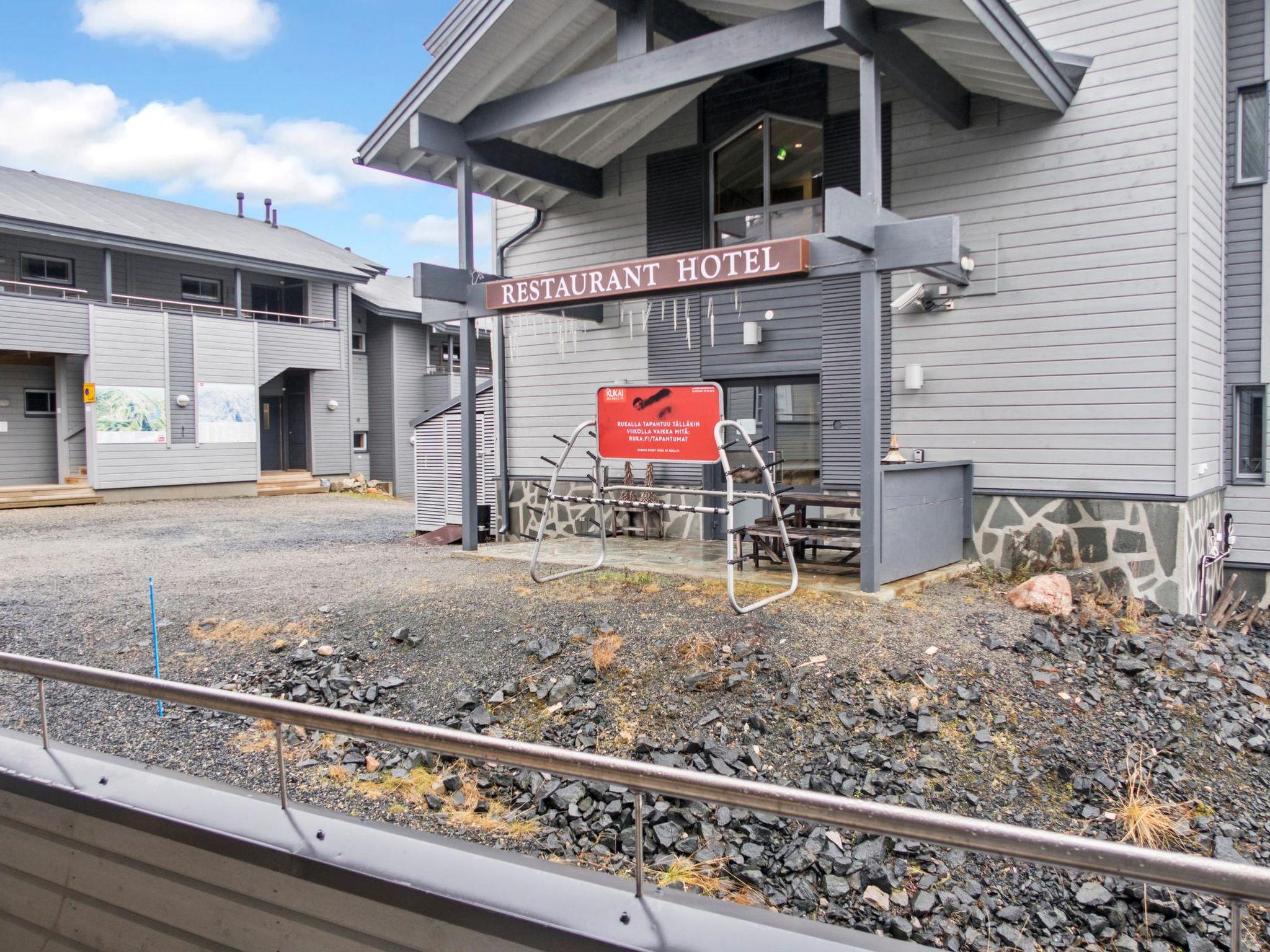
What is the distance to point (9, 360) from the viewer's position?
1875cm

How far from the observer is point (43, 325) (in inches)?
691

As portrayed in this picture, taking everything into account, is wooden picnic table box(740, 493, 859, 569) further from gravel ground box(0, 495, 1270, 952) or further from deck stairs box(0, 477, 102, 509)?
deck stairs box(0, 477, 102, 509)

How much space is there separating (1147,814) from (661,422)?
4433mm

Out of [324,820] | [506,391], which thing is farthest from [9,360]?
[324,820]

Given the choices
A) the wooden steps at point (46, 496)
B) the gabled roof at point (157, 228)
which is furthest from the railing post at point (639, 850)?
the gabled roof at point (157, 228)

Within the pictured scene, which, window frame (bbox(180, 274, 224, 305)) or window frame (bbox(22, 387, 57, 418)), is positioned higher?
window frame (bbox(180, 274, 224, 305))

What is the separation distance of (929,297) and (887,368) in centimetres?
85

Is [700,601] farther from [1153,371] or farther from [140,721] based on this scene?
[1153,371]

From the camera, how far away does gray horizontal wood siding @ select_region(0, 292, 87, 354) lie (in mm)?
17109

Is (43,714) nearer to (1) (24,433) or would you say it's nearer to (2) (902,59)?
(2) (902,59)

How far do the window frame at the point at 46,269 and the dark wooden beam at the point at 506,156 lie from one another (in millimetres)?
13799

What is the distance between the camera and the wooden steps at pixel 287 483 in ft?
70.5

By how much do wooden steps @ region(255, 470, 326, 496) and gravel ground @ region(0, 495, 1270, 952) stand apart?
13.7 m

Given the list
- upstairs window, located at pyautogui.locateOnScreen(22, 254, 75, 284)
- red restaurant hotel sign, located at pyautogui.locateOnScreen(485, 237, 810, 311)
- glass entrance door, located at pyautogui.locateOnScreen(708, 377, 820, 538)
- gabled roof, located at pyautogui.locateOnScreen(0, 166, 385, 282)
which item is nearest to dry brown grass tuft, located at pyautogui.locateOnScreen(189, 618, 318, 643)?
red restaurant hotel sign, located at pyautogui.locateOnScreen(485, 237, 810, 311)
